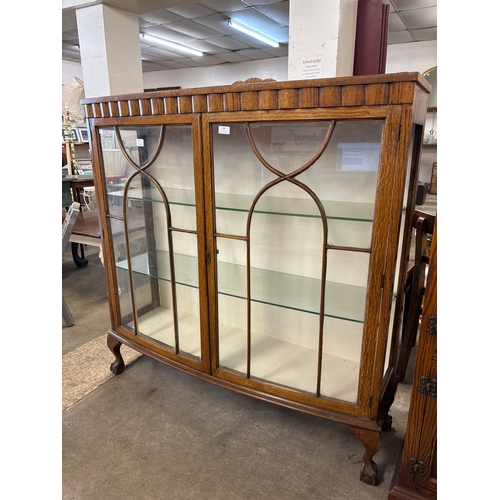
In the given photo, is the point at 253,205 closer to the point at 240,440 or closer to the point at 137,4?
the point at 240,440

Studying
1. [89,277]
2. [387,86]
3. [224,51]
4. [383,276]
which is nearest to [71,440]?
[383,276]

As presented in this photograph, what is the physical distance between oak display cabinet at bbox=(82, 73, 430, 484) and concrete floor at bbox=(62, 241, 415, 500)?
0.19 metres

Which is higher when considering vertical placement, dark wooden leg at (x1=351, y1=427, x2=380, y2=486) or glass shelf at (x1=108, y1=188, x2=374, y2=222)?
glass shelf at (x1=108, y1=188, x2=374, y2=222)

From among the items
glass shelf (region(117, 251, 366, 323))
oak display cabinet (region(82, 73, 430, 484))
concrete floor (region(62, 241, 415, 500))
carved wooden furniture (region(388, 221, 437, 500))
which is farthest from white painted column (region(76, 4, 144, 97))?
carved wooden furniture (region(388, 221, 437, 500))

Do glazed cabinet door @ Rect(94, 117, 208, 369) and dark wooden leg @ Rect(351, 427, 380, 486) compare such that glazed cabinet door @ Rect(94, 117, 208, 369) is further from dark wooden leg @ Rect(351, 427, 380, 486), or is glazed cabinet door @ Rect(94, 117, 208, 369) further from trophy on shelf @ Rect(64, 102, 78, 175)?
trophy on shelf @ Rect(64, 102, 78, 175)

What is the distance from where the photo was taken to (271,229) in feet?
4.76

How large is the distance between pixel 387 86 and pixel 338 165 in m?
0.32

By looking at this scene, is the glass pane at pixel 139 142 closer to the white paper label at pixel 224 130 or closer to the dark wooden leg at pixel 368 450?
the white paper label at pixel 224 130

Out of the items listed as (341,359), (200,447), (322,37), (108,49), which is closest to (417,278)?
(341,359)

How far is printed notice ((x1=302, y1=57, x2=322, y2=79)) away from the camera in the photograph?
52.8 inches

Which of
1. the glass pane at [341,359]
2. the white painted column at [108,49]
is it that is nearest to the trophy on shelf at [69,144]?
the white painted column at [108,49]

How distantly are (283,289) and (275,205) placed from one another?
0.35m

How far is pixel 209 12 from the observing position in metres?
3.90

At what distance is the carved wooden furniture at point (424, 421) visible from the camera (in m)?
0.99
